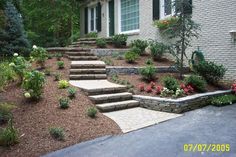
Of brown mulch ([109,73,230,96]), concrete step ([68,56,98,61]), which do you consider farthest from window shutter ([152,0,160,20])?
brown mulch ([109,73,230,96])

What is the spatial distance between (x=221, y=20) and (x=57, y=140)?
6831 millimetres

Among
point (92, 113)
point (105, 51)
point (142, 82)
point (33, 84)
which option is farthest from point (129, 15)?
point (92, 113)

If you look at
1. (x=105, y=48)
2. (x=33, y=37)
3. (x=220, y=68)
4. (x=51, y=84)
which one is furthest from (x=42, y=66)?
(x=33, y=37)

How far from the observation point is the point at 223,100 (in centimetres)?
763

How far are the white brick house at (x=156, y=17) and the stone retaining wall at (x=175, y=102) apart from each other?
2303mm

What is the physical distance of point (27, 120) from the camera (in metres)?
6.05

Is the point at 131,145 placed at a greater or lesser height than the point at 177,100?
lesser

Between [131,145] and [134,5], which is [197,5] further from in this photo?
[131,145]

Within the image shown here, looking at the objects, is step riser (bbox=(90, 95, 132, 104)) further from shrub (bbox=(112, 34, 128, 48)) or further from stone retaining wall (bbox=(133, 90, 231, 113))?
shrub (bbox=(112, 34, 128, 48))

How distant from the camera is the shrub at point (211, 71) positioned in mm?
8617

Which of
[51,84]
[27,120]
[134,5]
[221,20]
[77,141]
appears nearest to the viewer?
[77,141]

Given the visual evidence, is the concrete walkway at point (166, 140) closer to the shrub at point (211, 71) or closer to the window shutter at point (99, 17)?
the shrub at point (211, 71)

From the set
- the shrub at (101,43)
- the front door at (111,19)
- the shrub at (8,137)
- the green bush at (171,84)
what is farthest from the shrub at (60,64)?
the front door at (111,19)

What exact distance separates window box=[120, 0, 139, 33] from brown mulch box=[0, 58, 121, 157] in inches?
289
